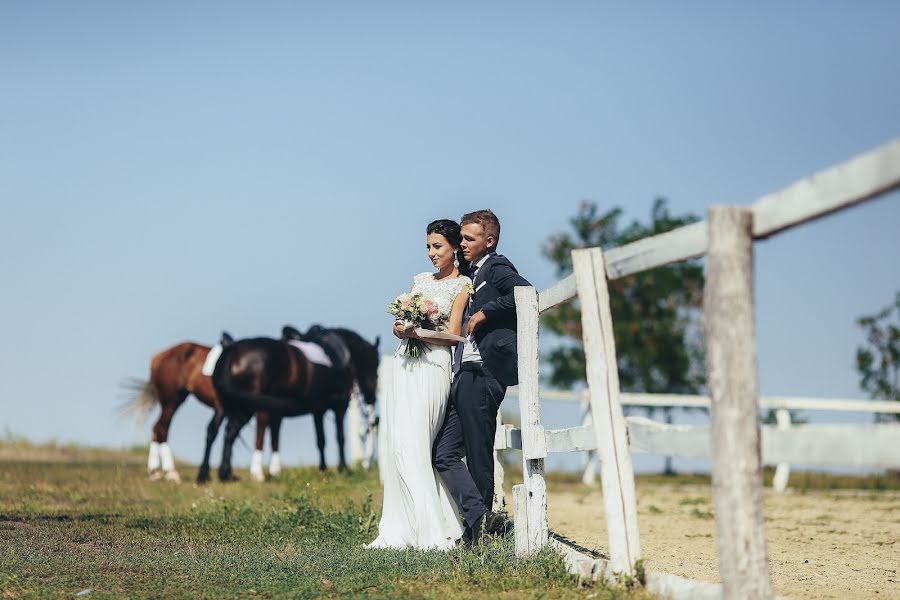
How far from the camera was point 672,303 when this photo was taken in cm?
3081

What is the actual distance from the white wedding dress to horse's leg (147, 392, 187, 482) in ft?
30.8

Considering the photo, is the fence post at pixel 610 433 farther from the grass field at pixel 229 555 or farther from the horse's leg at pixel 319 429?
the horse's leg at pixel 319 429

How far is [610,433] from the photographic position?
553cm

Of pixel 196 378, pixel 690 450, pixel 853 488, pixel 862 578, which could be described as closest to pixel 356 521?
pixel 862 578

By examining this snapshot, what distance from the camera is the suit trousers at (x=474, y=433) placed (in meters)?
7.38

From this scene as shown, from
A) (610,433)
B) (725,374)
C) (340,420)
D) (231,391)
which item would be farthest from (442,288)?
(340,420)

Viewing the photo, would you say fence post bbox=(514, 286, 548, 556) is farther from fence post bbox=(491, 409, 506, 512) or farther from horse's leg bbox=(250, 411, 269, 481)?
horse's leg bbox=(250, 411, 269, 481)

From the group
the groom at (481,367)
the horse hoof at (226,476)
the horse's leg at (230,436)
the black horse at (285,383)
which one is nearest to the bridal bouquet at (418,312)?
the groom at (481,367)

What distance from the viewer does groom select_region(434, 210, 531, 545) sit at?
289 inches

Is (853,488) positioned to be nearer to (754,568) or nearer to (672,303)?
(672,303)

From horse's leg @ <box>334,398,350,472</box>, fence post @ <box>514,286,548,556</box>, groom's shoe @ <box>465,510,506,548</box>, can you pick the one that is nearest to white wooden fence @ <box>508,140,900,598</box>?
fence post @ <box>514,286,548,556</box>

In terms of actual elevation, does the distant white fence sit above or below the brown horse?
below

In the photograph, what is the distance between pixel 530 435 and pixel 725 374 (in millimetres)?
2457

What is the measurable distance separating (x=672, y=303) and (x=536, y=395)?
2447 cm
